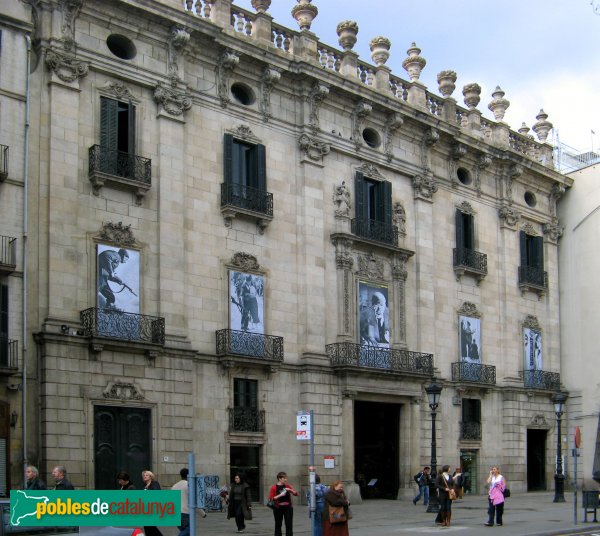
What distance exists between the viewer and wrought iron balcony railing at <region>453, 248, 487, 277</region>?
40750mm

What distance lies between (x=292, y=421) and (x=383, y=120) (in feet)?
40.4

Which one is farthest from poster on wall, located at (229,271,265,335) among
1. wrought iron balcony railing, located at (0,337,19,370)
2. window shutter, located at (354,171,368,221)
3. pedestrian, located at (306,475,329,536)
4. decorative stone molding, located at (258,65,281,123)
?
pedestrian, located at (306,475,329,536)

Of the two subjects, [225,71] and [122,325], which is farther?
[225,71]

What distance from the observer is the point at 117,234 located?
29469mm

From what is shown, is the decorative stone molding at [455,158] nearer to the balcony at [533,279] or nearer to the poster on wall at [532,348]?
the balcony at [533,279]

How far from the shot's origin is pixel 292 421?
33.3 metres

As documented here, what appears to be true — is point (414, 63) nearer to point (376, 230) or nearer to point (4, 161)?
point (376, 230)

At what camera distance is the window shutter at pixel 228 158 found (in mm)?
32781

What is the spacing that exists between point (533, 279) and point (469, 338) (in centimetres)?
567

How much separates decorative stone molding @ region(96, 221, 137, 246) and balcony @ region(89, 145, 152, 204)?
1014 millimetres

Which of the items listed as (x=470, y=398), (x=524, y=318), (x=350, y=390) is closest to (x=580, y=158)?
(x=524, y=318)

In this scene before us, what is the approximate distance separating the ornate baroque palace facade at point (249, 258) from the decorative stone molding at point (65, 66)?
61mm
